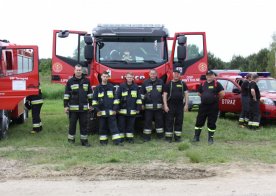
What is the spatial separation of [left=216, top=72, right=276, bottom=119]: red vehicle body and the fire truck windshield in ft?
12.8

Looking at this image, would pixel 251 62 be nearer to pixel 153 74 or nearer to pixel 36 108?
pixel 36 108

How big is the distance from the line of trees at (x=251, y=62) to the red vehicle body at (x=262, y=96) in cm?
3545

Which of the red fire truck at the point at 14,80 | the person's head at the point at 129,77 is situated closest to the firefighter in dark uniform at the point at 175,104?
the person's head at the point at 129,77

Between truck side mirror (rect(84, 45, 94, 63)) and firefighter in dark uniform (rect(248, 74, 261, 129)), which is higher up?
truck side mirror (rect(84, 45, 94, 63))

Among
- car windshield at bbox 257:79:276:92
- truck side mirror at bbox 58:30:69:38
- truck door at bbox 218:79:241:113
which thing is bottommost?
truck door at bbox 218:79:241:113

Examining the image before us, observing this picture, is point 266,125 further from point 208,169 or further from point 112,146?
point 208,169

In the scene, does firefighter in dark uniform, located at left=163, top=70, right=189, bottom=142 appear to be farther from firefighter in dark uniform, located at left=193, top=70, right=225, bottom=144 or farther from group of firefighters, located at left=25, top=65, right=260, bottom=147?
firefighter in dark uniform, located at left=193, top=70, right=225, bottom=144

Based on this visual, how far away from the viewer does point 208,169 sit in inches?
285

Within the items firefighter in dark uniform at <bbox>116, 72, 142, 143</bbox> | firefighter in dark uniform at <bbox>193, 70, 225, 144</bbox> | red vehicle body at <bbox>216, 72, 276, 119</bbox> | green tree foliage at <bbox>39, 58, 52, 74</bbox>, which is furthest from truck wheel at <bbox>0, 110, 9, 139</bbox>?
green tree foliage at <bbox>39, 58, 52, 74</bbox>

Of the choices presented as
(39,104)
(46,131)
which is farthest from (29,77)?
(46,131)

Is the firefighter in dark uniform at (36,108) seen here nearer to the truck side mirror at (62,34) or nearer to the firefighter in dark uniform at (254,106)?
the truck side mirror at (62,34)

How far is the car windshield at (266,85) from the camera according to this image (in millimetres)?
13905

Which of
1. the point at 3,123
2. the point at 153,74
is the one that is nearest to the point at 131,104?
the point at 153,74

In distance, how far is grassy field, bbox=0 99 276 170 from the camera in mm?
8086
